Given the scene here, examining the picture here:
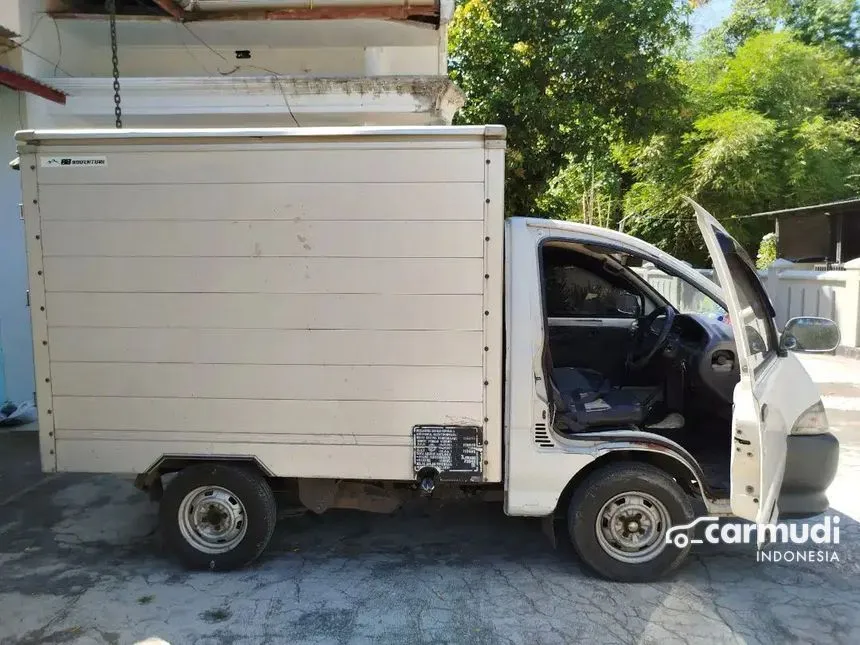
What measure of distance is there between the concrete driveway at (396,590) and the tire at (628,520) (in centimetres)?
12

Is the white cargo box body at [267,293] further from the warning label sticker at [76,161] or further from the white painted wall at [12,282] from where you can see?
the white painted wall at [12,282]

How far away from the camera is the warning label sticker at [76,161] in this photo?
3750 mm

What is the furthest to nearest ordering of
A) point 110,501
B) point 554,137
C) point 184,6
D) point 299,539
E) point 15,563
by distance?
1. point 554,137
2. point 184,6
3. point 110,501
4. point 299,539
5. point 15,563

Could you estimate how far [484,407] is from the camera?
3.69 meters

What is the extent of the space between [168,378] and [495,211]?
2.09 meters

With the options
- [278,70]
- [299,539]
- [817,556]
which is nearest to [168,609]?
[299,539]

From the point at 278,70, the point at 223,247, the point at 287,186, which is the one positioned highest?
the point at 278,70

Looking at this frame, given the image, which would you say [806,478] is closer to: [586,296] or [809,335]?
[809,335]

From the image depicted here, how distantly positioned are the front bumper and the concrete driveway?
0.53 m

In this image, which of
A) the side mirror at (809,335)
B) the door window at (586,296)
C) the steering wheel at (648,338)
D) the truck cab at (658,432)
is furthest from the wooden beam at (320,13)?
the side mirror at (809,335)

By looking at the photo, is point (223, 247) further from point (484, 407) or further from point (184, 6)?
point (184, 6)

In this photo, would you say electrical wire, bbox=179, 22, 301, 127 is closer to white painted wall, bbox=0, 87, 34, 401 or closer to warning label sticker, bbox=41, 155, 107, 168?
white painted wall, bbox=0, 87, 34, 401

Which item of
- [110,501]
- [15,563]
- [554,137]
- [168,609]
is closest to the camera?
[168,609]

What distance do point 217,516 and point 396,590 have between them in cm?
116
